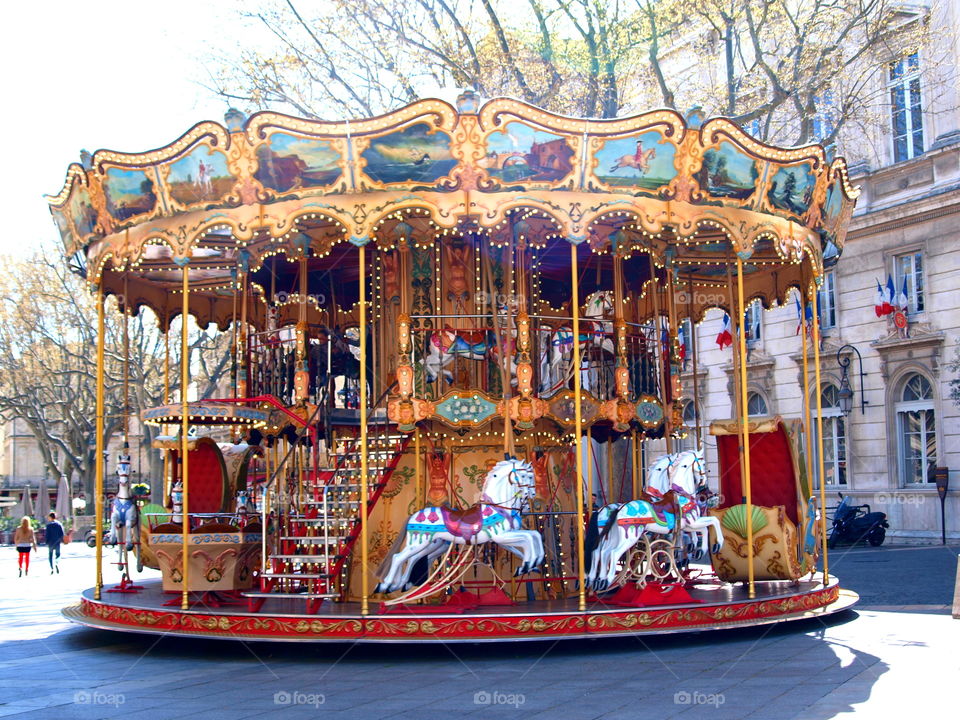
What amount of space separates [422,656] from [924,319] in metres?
20.9

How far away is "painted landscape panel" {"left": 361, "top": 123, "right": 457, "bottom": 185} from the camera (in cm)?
1182

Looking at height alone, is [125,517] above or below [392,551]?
above

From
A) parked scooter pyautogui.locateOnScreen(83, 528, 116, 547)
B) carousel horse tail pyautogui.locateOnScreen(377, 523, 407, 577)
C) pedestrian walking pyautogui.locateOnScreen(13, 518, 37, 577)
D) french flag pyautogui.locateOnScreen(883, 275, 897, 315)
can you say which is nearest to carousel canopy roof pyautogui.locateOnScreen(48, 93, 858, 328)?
carousel horse tail pyautogui.locateOnScreen(377, 523, 407, 577)

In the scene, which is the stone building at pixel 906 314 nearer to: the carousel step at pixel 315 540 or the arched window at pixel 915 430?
the arched window at pixel 915 430

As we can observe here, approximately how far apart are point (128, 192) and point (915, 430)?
888 inches

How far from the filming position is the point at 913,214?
2844cm

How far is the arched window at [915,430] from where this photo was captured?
2819cm

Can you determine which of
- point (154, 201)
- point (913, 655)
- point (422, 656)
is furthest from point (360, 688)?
point (154, 201)

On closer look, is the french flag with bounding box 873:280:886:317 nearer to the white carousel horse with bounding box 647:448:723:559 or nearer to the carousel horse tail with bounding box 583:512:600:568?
the white carousel horse with bounding box 647:448:723:559

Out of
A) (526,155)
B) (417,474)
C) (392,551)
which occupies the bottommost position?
(392,551)

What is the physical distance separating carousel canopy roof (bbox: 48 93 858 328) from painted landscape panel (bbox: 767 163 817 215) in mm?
19

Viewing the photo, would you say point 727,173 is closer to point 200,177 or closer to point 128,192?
point 200,177

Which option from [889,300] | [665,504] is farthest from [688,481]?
[889,300]

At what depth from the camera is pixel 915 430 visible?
28.6 meters
